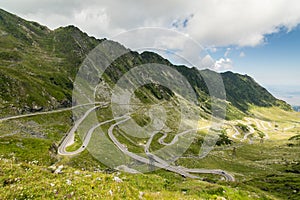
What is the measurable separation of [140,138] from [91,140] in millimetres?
60490

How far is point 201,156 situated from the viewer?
593 feet

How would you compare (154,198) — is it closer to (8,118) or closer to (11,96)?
(8,118)

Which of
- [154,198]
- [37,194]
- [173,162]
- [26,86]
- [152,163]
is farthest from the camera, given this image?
[26,86]

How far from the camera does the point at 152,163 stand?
131 meters

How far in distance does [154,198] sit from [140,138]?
173874 millimetres

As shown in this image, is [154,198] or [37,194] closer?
[37,194]

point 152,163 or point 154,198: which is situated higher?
point 154,198

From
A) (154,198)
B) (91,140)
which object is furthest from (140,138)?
(154,198)

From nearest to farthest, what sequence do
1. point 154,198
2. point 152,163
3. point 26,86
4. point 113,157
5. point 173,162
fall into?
1. point 154,198
2. point 113,157
3. point 152,163
4. point 173,162
5. point 26,86

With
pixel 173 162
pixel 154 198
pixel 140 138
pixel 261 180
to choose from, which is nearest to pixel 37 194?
pixel 154 198

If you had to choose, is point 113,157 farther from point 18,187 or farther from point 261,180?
point 18,187

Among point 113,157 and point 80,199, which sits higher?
point 80,199

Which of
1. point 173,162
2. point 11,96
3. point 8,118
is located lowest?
point 173,162

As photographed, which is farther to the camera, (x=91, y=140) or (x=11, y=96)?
(x=11, y=96)
